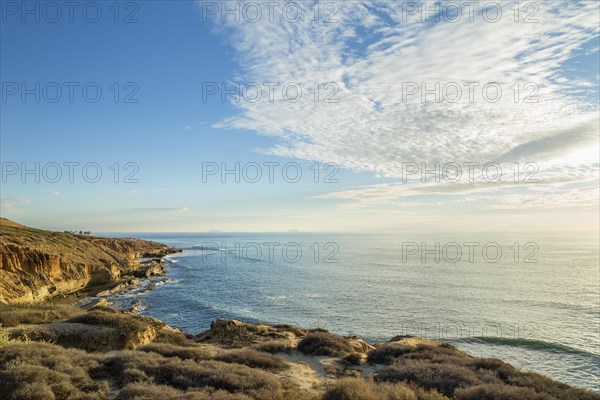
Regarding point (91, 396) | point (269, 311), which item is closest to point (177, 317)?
point (269, 311)

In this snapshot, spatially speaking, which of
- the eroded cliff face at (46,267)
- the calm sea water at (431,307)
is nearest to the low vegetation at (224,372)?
the calm sea water at (431,307)

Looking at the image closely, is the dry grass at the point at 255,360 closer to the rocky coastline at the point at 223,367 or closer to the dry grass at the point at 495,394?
the rocky coastline at the point at 223,367

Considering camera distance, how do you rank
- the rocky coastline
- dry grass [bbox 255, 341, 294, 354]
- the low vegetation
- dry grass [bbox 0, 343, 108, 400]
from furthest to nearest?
dry grass [bbox 255, 341, 294, 354] → the rocky coastline → the low vegetation → dry grass [bbox 0, 343, 108, 400]

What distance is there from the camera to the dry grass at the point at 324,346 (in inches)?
701

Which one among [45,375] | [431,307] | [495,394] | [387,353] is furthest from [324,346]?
[431,307]

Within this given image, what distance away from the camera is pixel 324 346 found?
59.2ft

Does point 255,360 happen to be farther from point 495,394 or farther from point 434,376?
point 495,394

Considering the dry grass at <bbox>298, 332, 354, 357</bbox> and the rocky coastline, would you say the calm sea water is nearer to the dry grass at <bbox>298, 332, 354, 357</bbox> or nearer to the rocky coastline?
the dry grass at <bbox>298, 332, 354, 357</bbox>

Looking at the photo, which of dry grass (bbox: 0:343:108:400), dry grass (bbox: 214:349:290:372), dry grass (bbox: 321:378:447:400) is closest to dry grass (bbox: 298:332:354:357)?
dry grass (bbox: 214:349:290:372)

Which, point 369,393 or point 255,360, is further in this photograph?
point 255,360

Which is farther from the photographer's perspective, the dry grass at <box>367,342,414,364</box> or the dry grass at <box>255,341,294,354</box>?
the dry grass at <box>255,341,294,354</box>

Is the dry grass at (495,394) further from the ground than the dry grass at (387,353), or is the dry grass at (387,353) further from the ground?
the dry grass at (495,394)

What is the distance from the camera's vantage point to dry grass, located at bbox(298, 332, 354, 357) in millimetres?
17802

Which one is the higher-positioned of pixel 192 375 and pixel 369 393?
pixel 369 393
